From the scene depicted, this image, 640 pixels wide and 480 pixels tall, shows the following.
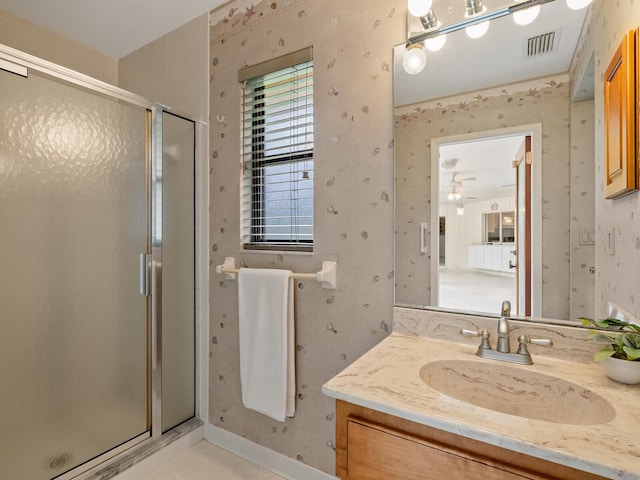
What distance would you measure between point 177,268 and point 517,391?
5.21 ft

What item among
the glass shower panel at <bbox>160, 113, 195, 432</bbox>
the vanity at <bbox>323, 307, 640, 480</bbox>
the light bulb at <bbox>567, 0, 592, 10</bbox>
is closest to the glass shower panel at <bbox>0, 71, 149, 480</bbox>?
the glass shower panel at <bbox>160, 113, 195, 432</bbox>

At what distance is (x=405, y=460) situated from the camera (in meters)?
0.75

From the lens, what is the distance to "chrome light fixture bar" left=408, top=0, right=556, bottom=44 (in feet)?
3.57

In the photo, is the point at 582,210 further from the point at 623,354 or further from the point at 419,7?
the point at 419,7

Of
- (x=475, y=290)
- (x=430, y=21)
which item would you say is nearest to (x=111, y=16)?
(x=430, y=21)

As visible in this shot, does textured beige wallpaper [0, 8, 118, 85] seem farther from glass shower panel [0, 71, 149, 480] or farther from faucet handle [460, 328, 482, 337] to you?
faucet handle [460, 328, 482, 337]

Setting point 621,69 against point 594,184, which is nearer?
point 621,69

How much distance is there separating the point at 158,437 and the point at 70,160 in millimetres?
1378

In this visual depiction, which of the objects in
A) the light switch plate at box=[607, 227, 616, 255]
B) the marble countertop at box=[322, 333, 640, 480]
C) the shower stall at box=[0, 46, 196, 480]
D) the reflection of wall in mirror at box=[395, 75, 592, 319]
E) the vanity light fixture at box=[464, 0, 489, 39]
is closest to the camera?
the marble countertop at box=[322, 333, 640, 480]

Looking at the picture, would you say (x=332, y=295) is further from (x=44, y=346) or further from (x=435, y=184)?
(x=44, y=346)

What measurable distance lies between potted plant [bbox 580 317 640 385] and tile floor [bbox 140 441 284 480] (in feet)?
4.68

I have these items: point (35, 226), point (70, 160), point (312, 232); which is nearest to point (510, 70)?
point (312, 232)

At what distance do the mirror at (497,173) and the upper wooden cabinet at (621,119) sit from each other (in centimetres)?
5

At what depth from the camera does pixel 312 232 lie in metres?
1.54
